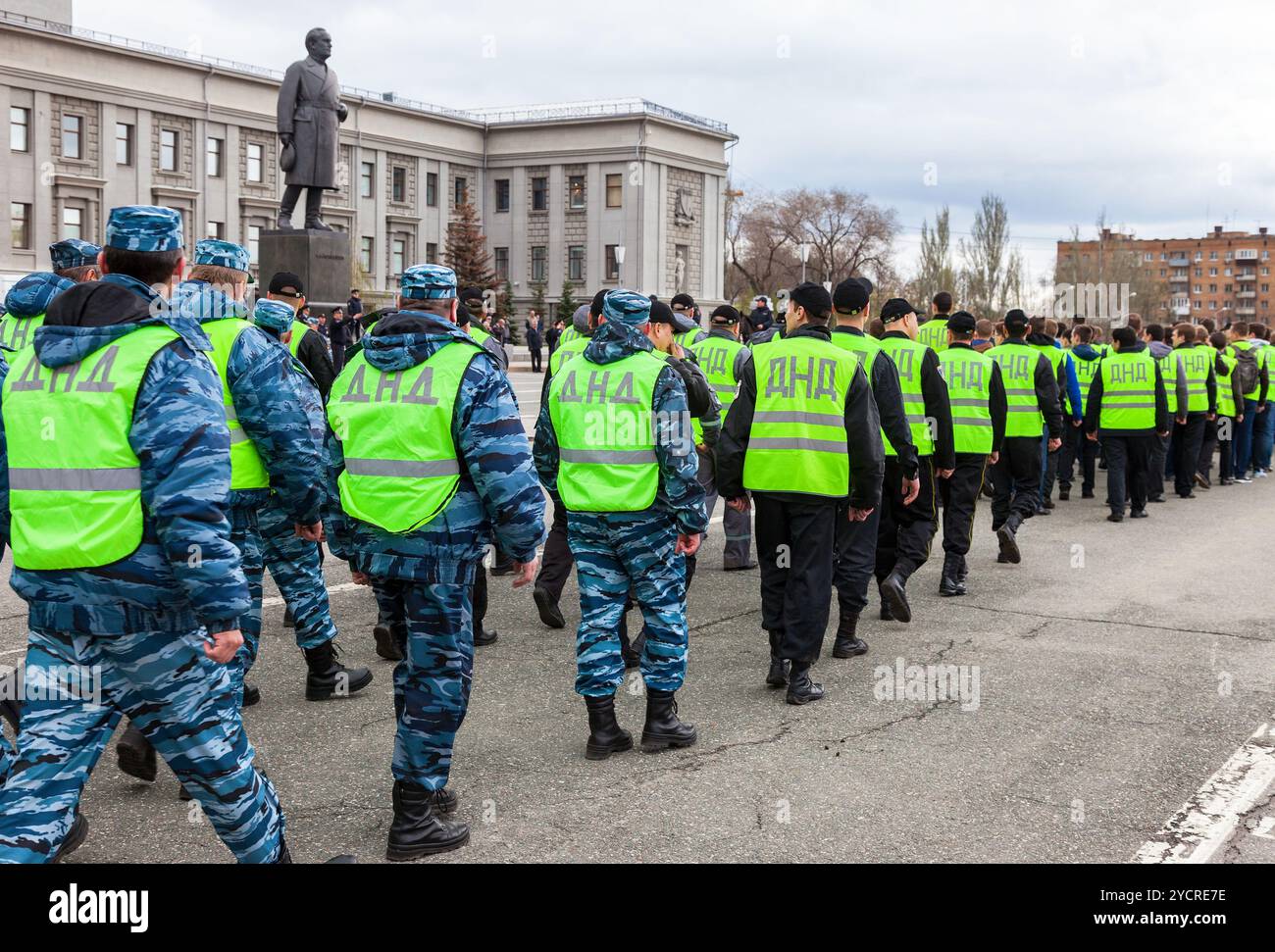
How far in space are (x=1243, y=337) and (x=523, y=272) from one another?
69.3 m

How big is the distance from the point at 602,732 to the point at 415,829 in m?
1.30

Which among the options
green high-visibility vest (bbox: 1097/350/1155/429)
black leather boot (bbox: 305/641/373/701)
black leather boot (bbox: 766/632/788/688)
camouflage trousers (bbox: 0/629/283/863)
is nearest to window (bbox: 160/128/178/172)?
green high-visibility vest (bbox: 1097/350/1155/429)

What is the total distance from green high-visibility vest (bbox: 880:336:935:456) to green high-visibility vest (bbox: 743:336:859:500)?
2179 mm

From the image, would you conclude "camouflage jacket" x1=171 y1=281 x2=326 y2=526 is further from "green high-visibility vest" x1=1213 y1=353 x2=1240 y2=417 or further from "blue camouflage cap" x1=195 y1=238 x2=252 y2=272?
"green high-visibility vest" x1=1213 y1=353 x2=1240 y2=417

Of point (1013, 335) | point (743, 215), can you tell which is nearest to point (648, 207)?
point (743, 215)

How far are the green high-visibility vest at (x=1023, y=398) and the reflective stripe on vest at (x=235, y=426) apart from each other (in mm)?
7232

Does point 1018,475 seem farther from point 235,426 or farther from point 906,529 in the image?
point 235,426

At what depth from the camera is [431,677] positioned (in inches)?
179

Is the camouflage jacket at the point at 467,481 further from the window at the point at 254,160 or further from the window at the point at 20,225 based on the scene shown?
Answer: the window at the point at 254,160

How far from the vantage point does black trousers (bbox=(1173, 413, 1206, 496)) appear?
1594 centimetres

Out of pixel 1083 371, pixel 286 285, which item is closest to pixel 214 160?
pixel 1083 371

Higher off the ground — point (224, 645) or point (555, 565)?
point (224, 645)

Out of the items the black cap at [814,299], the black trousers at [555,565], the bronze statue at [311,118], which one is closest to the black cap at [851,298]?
the black cap at [814,299]

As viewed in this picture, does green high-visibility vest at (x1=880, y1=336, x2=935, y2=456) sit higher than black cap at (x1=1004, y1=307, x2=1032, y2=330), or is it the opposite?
black cap at (x1=1004, y1=307, x2=1032, y2=330)
